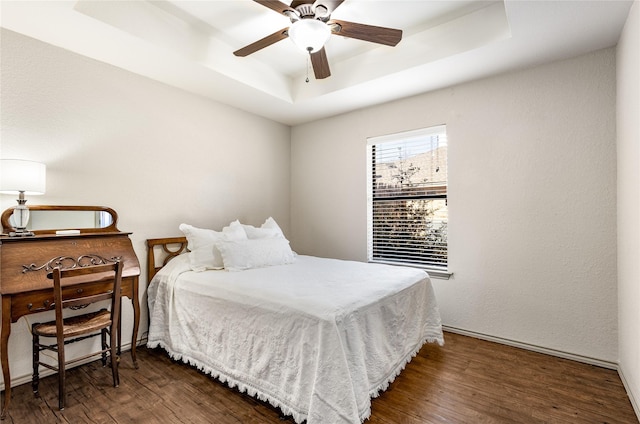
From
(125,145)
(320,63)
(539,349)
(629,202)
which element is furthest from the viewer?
(125,145)

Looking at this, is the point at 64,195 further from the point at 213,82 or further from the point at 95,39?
the point at 213,82

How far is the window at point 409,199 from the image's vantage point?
3.38m

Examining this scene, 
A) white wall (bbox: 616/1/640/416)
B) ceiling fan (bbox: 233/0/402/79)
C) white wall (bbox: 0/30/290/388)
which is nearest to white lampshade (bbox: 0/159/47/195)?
white wall (bbox: 0/30/290/388)

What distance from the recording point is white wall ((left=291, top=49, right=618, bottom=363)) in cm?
250

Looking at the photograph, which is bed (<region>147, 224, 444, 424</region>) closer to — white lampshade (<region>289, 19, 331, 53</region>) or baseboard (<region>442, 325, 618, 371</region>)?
baseboard (<region>442, 325, 618, 371</region>)

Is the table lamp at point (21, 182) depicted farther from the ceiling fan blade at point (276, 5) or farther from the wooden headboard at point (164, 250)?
the ceiling fan blade at point (276, 5)

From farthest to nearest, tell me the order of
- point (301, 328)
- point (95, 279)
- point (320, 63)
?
point (320, 63)
point (95, 279)
point (301, 328)

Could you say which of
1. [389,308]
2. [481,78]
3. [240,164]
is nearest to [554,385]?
[389,308]

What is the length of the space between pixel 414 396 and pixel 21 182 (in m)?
2.97

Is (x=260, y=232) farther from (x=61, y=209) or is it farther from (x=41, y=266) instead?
(x=41, y=266)

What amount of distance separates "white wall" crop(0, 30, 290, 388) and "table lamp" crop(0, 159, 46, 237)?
19 cm

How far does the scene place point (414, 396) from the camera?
2.08 metres

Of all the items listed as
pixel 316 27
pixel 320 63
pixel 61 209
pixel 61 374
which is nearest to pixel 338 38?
pixel 320 63

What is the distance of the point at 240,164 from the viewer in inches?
154
